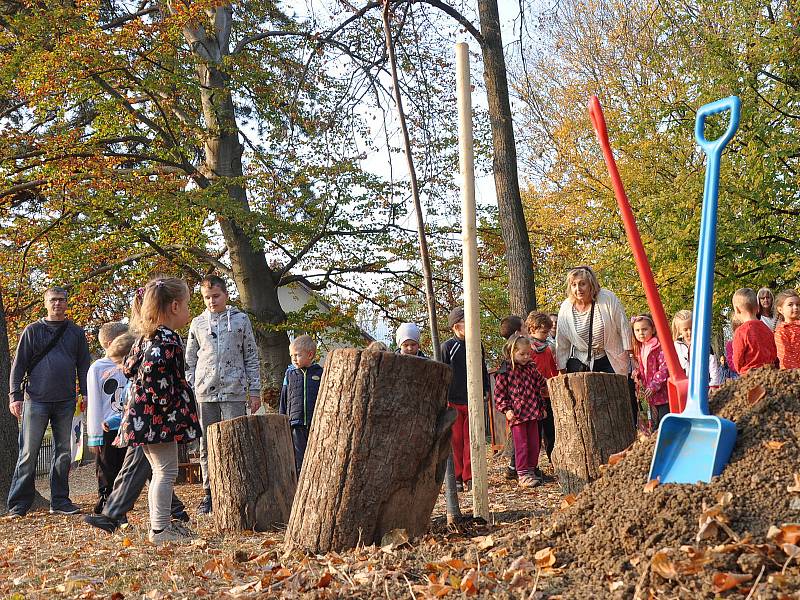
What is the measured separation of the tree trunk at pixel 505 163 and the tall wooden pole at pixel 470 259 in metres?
6.25

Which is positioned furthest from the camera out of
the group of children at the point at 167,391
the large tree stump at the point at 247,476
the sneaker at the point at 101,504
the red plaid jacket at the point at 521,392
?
the sneaker at the point at 101,504

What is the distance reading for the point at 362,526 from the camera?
4.00 m

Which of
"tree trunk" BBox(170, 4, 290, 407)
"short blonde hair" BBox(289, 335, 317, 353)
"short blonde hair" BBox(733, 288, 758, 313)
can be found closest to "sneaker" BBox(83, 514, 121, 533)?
"short blonde hair" BBox(289, 335, 317, 353)

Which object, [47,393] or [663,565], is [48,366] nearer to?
[47,393]

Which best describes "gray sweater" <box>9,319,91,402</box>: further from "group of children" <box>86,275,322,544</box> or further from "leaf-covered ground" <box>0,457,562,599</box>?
"leaf-covered ground" <box>0,457,562,599</box>

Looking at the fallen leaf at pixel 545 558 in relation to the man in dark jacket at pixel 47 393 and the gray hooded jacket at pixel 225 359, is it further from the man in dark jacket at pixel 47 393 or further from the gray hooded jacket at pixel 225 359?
the man in dark jacket at pixel 47 393

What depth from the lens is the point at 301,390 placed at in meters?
7.86

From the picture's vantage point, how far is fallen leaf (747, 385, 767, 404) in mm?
3365

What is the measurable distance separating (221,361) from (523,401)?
2.63m

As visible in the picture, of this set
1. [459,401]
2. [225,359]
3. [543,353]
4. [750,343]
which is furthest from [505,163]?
[225,359]

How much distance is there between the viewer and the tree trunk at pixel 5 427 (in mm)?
8391

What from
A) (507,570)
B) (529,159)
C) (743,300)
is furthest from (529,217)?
(507,570)

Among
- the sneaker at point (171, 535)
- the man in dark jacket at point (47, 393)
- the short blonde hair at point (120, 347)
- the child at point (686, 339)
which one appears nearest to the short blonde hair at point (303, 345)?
the short blonde hair at point (120, 347)

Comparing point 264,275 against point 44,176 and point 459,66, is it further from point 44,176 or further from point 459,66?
point 459,66
